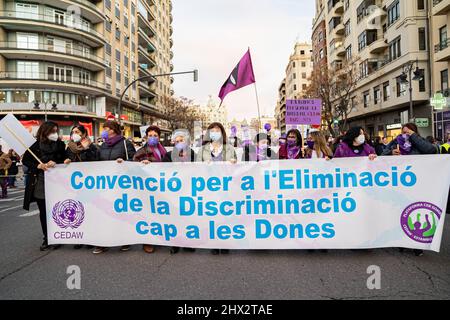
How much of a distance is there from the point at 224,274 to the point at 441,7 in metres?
26.9

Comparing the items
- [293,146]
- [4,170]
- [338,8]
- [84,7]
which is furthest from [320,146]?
[338,8]

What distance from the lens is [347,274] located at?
3.70 metres

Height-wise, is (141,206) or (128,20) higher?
(128,20)

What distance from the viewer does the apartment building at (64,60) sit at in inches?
1282

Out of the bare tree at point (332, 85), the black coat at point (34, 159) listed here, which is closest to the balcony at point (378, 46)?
the bare tree at point (332, 85)

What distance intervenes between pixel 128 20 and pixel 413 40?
39.9 meters

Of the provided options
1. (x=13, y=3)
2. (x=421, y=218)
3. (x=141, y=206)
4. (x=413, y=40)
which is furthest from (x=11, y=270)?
(x=13, y=3)

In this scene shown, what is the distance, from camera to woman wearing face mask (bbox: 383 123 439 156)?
4.92 m

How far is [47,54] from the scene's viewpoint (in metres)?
33.1

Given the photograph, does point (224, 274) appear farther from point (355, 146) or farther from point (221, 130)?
point (355, 146)

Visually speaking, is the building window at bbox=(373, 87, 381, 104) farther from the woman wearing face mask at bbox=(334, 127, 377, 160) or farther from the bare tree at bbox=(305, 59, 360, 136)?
the woman wearing face mask at bbox=(334, 127, 377, 160)

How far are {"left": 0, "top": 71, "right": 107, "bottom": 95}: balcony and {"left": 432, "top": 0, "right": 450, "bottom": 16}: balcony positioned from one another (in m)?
35.3
